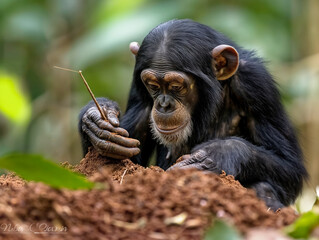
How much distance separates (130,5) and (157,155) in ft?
19.7

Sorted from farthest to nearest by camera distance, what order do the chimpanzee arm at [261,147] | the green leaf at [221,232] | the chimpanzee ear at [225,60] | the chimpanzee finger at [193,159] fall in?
the chimpanzee ear at [225,60] → the chimpanzee arm at [261,147] → the chimpanzee finger at [193,159] → the green leaf at [221,232]

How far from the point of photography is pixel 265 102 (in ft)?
16.8

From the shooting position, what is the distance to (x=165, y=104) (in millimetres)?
4883

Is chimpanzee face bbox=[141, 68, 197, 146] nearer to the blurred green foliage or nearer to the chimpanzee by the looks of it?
the chimpanzee

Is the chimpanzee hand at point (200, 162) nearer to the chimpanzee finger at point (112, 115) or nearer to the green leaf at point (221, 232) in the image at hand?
the chimpanzee finger at point (112, 115)

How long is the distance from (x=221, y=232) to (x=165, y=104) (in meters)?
2.68

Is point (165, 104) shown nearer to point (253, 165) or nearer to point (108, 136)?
point (108, 136)

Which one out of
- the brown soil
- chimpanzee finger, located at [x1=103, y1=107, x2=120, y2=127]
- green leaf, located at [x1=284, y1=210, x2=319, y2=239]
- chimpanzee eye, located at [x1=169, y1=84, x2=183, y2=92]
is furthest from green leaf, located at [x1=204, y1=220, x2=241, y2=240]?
chimpanzee eye, located at [x1=169, y1=84, x2=183, y2=92]

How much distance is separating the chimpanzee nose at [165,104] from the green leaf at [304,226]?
8.31ft

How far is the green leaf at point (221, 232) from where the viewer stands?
2.27 meters

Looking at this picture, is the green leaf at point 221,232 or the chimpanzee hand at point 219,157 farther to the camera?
the chimpanzee hand at point 219,157

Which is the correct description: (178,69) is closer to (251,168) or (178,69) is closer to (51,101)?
(251,168)

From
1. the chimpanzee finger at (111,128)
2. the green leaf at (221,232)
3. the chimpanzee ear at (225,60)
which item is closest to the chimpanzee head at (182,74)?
the chimpanzee ear at (225,60)

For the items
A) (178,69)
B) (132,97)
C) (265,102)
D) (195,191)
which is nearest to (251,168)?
(265,102)
